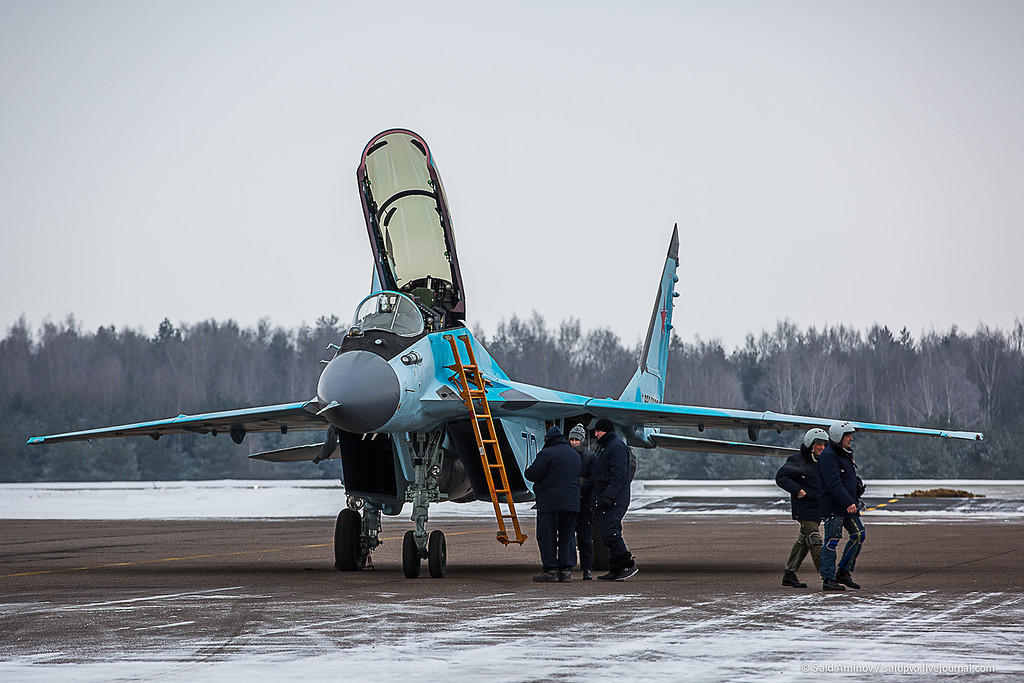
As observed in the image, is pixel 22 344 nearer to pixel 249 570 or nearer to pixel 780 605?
pixel 249 570

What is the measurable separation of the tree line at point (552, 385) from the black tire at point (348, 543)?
4436 cm

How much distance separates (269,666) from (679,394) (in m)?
86.1

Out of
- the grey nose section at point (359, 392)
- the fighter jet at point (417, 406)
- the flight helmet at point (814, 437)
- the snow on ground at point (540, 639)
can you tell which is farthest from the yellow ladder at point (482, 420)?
the flight helmet at point (814, 437)

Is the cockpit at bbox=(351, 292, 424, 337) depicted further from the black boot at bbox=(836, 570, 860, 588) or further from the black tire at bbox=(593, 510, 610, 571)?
the black boot at bbox=(836, 570, 860, 588)

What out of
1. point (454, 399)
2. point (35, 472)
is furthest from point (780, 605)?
point (35, 472)

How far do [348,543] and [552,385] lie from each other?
80.6 m

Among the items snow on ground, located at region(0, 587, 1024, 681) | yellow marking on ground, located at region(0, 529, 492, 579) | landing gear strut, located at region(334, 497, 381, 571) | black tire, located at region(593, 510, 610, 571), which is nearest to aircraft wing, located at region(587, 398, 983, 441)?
black tire, located at region(593, 510, 610, 571)

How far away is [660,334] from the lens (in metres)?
21.4

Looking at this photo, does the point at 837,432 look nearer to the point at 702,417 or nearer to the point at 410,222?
the point at 702,417

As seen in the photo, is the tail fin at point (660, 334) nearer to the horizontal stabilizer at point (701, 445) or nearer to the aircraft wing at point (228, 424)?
the horizontal stabilizer at point (701, 445)

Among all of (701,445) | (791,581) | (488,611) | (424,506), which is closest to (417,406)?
(424,506)

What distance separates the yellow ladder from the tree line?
44.8m

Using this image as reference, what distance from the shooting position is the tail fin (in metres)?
20.8

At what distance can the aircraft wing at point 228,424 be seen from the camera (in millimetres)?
15586
